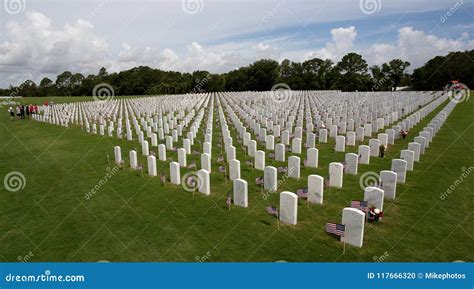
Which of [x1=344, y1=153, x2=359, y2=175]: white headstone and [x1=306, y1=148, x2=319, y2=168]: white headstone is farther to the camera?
[x1=306, y1=148, x2=319, y2=168]: white headstone

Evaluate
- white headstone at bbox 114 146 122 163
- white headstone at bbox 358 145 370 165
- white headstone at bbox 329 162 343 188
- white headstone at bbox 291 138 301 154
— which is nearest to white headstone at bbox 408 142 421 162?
white headstone at bbox 358 145 370 165

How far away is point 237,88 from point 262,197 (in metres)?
70.0

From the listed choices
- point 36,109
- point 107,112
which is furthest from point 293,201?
point 36,109

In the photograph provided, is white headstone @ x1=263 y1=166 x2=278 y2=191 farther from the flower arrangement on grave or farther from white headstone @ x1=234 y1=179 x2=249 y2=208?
the flower arrangement on grave

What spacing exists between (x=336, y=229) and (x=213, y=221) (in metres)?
2.99

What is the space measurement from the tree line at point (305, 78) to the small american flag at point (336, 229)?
6525 cm

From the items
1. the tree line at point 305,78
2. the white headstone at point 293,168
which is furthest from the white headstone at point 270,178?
the tree line at point 305,78

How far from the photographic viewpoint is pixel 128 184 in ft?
35.2

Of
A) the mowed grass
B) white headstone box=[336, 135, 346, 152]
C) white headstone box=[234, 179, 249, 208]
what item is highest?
white headstone box=[336, 135, 346, 152]

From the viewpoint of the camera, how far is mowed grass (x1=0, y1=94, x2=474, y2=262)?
21.1ft

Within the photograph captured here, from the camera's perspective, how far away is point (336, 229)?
6.70m

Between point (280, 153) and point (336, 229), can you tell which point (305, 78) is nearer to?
point (280, 153)

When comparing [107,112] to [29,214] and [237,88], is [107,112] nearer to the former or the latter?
[29,214]

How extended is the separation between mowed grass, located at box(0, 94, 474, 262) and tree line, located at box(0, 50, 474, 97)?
200 ft
